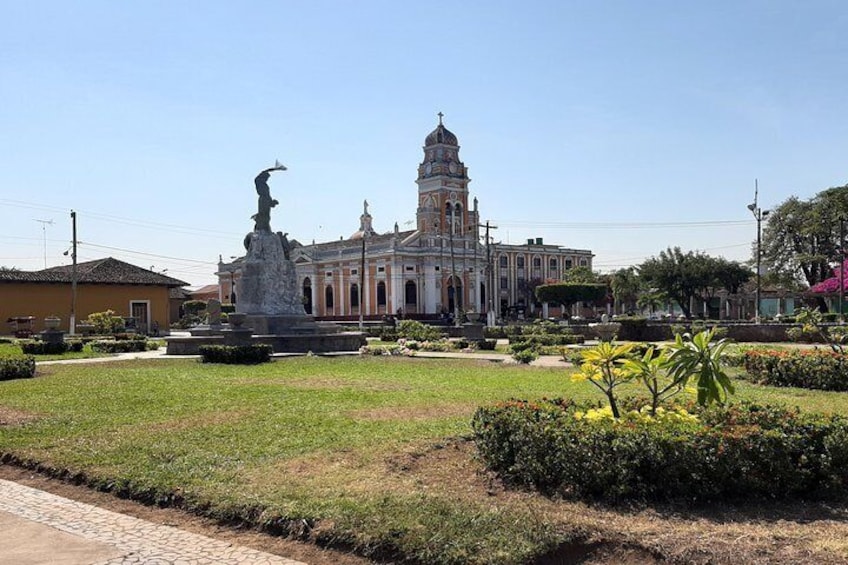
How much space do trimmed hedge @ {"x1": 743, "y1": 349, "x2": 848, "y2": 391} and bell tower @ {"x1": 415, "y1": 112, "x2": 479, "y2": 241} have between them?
5826cm

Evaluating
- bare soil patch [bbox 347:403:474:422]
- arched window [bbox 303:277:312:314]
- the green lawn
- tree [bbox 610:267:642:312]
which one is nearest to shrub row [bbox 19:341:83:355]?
the green lawn

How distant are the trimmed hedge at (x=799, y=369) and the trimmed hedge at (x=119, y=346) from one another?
2001cm

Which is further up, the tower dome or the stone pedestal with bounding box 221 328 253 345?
the tower dome

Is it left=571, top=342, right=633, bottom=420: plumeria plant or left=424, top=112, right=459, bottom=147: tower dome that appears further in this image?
left=424, top=112, right=459, bottom=147: tower dome

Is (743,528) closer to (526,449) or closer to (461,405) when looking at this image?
(526,449)

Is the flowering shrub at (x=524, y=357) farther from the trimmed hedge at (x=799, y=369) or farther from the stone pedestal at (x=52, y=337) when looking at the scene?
the stone pedestal at (x=52, y=337)

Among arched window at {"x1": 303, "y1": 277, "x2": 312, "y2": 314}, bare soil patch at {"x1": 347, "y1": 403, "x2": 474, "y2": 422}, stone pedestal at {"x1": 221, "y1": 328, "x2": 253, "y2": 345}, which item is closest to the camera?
bare soil patch at {"x1": 347, "y1": 403, "x2": 474, "y2": 422}

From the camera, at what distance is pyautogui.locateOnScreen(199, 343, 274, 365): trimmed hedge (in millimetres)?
18812

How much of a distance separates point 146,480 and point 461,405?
4.88 metres

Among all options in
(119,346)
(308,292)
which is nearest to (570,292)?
(308,292)

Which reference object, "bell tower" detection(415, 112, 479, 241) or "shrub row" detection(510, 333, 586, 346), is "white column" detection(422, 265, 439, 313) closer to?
"bell tower" detection(415, 112, 479, 241)

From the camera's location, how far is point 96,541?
520 cm

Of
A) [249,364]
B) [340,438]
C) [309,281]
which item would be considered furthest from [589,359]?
[309,281]

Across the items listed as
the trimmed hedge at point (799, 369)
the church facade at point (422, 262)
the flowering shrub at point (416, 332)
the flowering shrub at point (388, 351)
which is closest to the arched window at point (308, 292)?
the church facade at point (422, 262)
